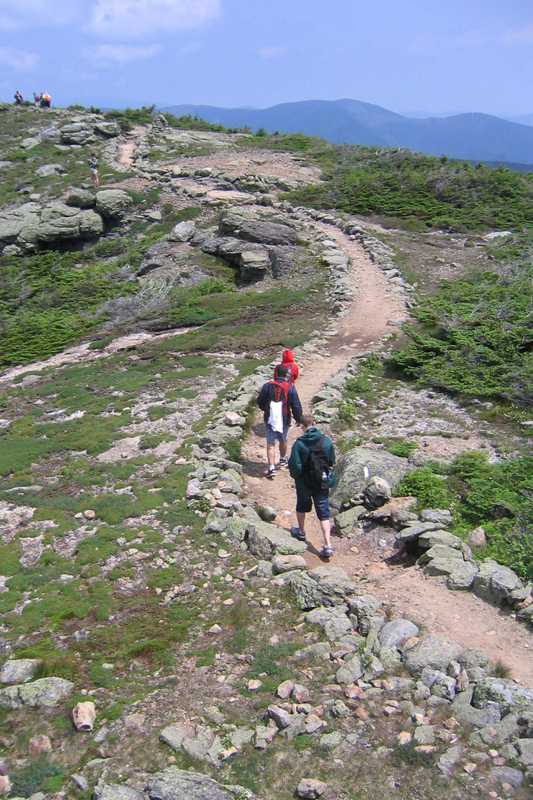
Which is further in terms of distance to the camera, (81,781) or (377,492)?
(377,492)

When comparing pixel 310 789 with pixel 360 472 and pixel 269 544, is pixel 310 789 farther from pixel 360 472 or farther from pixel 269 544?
pixel 360 472

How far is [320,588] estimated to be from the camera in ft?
24.4

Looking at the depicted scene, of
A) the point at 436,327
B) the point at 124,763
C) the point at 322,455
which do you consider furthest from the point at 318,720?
the point at 436,327

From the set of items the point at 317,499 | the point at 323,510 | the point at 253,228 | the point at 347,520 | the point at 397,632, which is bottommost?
the point at 347,520

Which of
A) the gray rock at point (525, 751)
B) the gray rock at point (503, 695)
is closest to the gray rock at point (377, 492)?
the gray rock at point (503, 695)

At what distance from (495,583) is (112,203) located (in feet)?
103

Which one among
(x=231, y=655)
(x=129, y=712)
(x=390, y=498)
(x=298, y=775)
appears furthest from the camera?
(x=390, y=498)

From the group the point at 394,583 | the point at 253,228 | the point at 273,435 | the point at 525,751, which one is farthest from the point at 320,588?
the point at 253,228

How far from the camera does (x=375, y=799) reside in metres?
4.70

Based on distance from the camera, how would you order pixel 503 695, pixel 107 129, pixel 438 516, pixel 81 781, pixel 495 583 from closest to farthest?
pixel 81 781 → pixel 503 695 → pixel 495 583 → pixel 438 516 → pixel 107 129

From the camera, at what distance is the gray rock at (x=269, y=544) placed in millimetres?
8508

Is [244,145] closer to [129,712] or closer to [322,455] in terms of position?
[322,455]

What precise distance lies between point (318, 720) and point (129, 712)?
2006mm

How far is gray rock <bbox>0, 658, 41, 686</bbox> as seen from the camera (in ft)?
20.7
